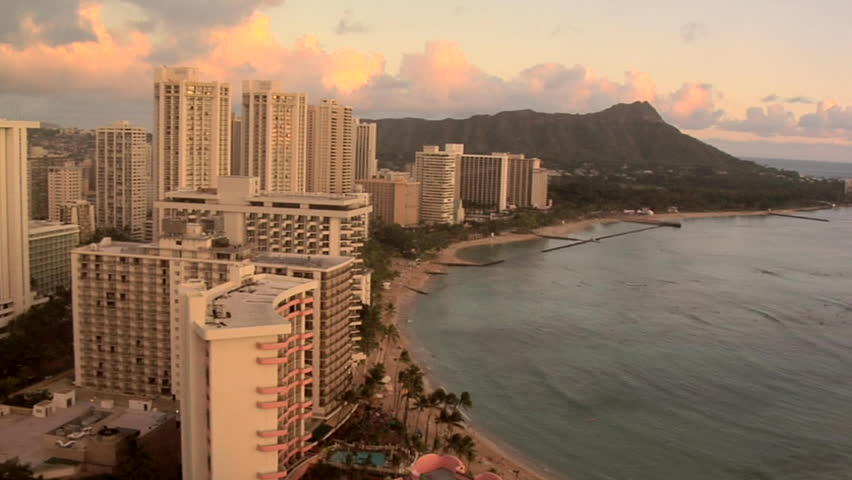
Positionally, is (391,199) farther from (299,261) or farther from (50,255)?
(299,261)

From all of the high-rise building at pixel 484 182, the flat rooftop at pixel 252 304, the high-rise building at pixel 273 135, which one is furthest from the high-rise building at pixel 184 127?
the high-rise building at pixel 484 182

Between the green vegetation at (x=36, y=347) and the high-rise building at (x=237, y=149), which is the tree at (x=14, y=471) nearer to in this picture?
the green vegetation at (x=36, y=347)

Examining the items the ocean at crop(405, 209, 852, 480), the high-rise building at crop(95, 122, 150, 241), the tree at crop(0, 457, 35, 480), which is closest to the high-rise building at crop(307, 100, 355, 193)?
the high-rise building at crop(95, 122, 150, 241)

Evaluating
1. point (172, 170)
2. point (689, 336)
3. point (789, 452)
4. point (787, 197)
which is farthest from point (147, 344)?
point (787, 197)

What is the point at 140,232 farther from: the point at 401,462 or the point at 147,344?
the point at 401,462

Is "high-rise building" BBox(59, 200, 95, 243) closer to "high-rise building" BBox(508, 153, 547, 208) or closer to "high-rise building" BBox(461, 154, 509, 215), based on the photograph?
"high-rise building" BBox(461, 154, 509, 215)

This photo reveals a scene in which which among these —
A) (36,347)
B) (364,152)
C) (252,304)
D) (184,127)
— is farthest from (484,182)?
(252,304)
